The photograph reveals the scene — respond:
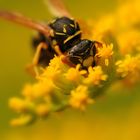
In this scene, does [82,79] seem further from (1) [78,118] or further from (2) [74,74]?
(1) [78,118]

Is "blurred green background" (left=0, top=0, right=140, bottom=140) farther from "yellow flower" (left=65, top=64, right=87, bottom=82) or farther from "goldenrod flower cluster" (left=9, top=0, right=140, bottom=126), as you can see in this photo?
"yellow flower" (left=65, top=64, right=87, bottom=82)

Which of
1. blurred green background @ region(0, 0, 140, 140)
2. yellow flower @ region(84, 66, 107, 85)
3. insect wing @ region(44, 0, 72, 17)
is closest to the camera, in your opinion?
yellow flower @ region(84, 66, 107, 85)

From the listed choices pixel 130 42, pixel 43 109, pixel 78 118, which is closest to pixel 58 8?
pixel 130 42

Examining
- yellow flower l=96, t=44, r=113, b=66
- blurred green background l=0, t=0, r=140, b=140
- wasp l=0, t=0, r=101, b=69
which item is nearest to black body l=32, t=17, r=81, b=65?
wasp l=0, t=0, r=101, b=69

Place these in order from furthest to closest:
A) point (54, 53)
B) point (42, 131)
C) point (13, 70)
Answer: point (13, 70) < point (42, 131) < point (54, 53)

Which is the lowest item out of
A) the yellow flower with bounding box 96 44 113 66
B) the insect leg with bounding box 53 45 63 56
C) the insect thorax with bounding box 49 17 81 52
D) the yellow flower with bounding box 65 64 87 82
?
the yellow flower with bounding box 65 64 87 82

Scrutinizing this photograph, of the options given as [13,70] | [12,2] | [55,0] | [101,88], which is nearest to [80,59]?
[101,88]

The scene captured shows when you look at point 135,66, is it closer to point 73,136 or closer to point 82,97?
point 82,97
